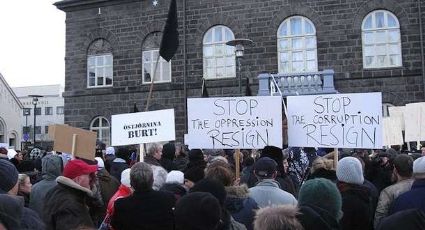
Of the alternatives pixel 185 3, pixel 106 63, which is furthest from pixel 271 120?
pixel 106 63

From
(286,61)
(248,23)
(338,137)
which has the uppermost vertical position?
(248,23)

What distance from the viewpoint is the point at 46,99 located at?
78375 millimetres

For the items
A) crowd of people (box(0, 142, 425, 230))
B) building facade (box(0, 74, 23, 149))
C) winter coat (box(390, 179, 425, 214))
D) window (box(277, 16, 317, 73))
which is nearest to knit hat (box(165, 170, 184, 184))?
crowd of people (box(0, 142, 425, 230))

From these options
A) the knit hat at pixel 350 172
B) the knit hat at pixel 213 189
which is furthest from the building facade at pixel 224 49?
the knit hat at pixel 213 189

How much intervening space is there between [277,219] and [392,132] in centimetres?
928

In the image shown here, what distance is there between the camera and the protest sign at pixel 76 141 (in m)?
6.56

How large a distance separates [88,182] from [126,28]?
64.9 ft

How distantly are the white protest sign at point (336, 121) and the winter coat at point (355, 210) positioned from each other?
2149 mm

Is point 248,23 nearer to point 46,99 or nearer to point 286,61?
point 286,61

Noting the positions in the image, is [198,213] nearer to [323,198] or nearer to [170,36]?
[323,198]

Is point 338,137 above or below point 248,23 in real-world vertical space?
below

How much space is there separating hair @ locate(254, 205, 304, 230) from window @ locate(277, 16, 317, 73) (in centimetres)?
1836

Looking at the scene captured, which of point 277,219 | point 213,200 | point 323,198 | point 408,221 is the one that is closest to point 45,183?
point 213,200

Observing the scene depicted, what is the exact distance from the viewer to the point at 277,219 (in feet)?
8.91
